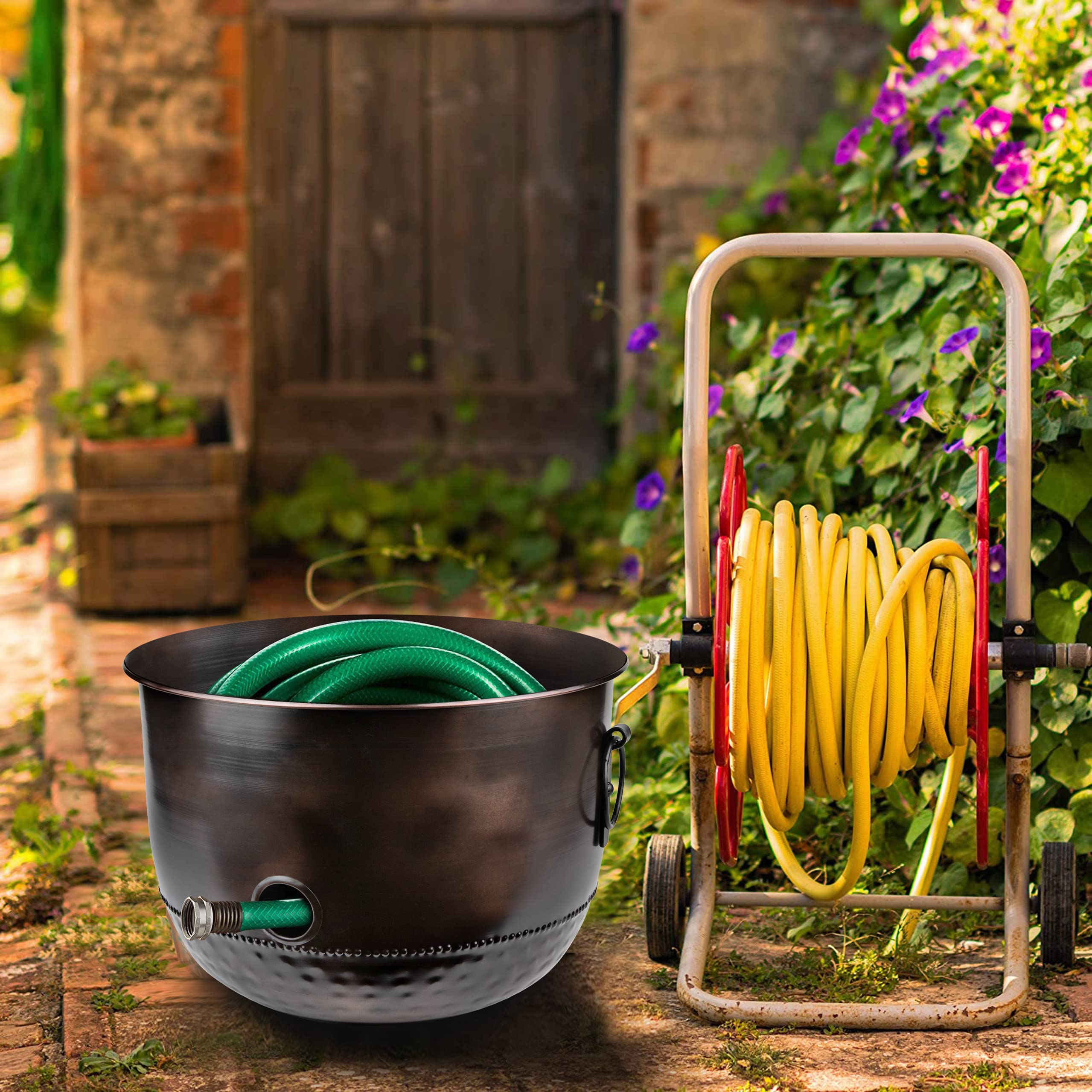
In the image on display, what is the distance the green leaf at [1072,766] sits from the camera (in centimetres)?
272

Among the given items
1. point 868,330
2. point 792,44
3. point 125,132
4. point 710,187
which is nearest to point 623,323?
point 710,187

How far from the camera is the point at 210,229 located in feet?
17.9

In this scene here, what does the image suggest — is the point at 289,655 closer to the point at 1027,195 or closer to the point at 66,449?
the point at 1027,195

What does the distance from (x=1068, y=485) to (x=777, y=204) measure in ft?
7.33

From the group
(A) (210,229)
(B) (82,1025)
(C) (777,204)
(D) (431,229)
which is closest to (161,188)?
(A) (210,229)

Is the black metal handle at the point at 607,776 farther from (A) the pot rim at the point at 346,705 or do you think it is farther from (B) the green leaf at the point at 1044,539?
(B) the green leaf at the point at 1044,539

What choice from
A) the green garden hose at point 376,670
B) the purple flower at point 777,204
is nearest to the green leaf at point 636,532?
the green garden hose at point 376,670

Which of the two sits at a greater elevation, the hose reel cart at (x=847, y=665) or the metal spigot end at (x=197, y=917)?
the hose reel cart at (x=847, y=665)

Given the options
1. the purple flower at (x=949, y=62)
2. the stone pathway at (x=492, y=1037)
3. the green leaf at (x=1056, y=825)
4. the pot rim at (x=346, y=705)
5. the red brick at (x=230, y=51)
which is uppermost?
the red brick at (x=230, y=51)

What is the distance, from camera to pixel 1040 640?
2826mm

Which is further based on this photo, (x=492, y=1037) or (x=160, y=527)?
(x=160, y=527)

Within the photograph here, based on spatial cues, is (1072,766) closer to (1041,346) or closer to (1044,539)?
(1044,539)

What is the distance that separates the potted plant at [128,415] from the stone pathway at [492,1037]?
2421mm

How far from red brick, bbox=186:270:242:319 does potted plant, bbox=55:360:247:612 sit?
68 centimetres
